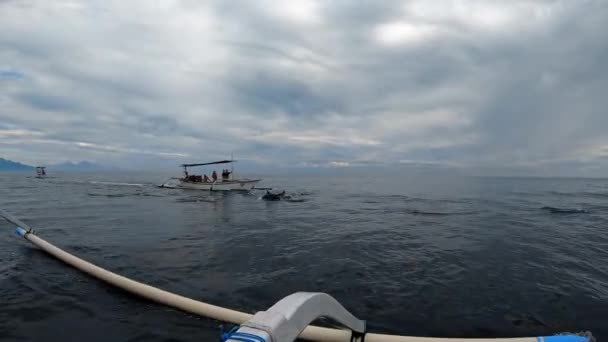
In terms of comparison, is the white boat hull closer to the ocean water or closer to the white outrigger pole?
the ocean water

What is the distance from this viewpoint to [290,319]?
267 centimetres

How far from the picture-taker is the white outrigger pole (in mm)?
2461

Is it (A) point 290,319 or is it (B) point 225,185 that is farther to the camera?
(B) point 225,185

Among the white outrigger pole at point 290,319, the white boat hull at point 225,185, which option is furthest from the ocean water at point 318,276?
the white boat hull at point 225,185

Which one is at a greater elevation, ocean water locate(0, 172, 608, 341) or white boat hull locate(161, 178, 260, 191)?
white boat hull locate(161, 178, 260, 191)

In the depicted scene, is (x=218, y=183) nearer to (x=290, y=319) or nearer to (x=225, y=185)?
(x=225, y=185)

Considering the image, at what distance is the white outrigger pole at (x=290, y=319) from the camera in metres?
2.46

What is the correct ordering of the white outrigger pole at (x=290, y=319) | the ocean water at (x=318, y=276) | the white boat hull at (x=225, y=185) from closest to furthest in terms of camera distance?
the white outrigger pole at (x=290, y=319)
the ocean water at (x=318, y=276)
the white boat hull at (x=225, y=185)

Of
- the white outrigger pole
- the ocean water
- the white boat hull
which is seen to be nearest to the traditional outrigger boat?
the white boat hull

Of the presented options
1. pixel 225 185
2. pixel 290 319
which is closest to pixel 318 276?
pixel 290 319

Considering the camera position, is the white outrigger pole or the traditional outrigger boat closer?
the white outrigger pole

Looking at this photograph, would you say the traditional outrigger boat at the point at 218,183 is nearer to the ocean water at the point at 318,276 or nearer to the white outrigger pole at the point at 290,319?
the ocean water at the point at 318,276

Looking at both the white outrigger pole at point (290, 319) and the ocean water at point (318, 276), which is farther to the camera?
the ocean water at point (318, 276)

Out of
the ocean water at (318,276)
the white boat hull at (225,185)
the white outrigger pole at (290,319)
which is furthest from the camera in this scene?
the white boat hull at (225,185)
